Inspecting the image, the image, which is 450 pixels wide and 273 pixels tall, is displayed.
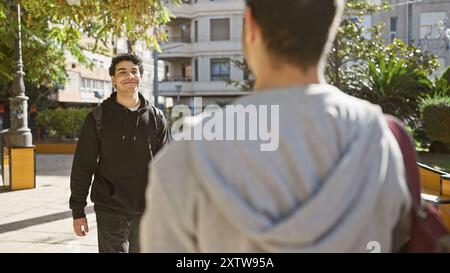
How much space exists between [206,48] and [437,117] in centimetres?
3282

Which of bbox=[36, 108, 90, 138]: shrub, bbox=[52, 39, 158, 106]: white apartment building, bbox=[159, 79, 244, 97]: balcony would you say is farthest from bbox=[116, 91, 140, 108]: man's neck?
bbox=[159, 79, 244, 97]: balcony

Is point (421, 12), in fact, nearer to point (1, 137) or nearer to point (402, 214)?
point (1, 137)

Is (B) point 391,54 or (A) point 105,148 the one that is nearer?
(A) point 105,148

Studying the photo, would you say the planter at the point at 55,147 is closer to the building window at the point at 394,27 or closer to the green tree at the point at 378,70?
the green tree at the point at 378,70

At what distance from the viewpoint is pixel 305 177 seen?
1.29m

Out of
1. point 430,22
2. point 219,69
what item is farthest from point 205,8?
point 430,22

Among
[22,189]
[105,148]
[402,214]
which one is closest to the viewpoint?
[402,214]

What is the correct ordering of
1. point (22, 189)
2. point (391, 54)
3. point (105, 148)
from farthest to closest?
point (391, 54) < point (22, 189) < point (105, 148)

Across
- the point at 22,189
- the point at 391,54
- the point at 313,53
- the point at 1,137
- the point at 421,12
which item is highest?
the point at 421,12

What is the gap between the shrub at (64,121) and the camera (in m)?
21.2

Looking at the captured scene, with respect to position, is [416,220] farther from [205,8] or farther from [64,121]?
[205,8]

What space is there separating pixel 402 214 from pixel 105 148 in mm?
2706
